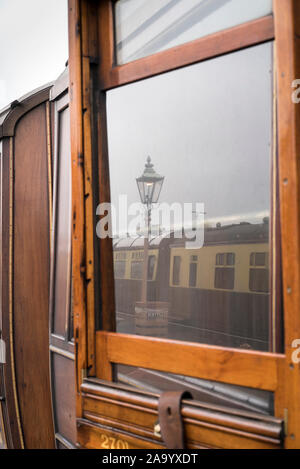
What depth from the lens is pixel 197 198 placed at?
139 centimetres

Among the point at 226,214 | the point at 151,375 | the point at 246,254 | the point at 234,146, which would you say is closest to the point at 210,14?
the point at 234,146

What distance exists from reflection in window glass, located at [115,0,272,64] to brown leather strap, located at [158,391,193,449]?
0.98 meters

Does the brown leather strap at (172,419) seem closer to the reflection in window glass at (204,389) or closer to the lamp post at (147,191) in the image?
the reflection in window glass at (204,389)

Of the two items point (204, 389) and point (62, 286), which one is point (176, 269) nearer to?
point (204, 389)

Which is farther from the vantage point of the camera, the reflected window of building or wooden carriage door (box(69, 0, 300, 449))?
the reflected window of building

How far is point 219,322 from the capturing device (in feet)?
4.35

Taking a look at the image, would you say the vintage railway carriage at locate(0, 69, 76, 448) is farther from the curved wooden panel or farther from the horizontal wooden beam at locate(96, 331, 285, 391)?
the horizontal wooden beam at locate(96, 331, 285, 391)

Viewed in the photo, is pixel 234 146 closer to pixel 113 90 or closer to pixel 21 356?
pixel 113 90

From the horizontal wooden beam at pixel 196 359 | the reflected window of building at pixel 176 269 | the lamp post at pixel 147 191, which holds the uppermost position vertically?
the lamp post at pixel 147 191

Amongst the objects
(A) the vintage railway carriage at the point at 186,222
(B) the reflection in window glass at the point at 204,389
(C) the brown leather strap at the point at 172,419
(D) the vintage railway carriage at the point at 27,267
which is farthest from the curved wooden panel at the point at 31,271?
(C) the brown leather strap at the point at 172,419

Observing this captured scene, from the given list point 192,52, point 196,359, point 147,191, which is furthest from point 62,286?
point 192,52

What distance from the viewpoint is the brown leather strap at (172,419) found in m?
1.13

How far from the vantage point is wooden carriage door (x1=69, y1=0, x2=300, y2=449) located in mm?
1049

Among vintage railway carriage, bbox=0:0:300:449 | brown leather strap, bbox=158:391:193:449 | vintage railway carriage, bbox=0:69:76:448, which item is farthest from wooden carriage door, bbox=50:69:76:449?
brown leather strap, bbox=158:391:193:449
